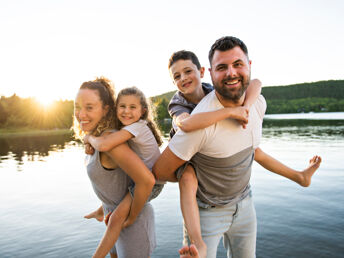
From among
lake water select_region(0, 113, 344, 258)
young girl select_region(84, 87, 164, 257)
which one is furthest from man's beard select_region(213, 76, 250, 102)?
lake water select_region(0, 113, 344, 258)

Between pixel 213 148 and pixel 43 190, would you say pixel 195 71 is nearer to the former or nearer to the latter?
pixel 213 148

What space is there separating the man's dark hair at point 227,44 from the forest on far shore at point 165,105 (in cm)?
5808

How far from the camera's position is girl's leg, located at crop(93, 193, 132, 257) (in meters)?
2.51

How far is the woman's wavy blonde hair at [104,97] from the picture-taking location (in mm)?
2615

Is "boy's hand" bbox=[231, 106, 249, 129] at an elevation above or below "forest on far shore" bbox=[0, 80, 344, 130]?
above

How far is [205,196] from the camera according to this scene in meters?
2.56

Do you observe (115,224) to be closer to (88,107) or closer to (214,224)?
(214,224)

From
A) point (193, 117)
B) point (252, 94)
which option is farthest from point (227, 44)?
point (193, 117)

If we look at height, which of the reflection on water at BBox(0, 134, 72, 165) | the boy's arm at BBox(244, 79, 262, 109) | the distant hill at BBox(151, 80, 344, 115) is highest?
the boy's arm at BBox(244, 79, 262, 109)

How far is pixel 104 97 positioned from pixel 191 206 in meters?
1.29

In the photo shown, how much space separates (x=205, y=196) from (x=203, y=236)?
14.0 inches

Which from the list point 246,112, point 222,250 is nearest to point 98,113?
point 246,112

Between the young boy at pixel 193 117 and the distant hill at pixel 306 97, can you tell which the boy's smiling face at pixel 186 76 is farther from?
the distant hill at pixel 306 97

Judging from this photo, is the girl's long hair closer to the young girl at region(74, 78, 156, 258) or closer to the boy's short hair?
the young girl at region(74, 78, 156, 258)
